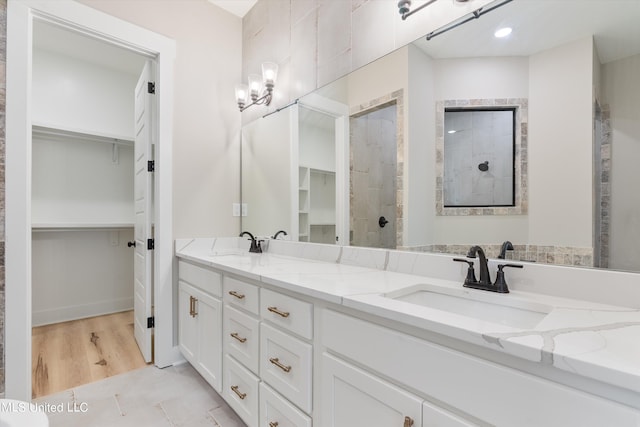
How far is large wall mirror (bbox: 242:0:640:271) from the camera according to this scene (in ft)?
3.12

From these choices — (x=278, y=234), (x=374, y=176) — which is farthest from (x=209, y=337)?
(x=374, y=176)

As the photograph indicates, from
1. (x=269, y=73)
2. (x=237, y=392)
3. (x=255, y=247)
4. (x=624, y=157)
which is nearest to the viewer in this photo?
(x=624, y=157)

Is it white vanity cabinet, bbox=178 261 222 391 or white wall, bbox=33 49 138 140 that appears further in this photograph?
white wall, bbox=33 49 138 140

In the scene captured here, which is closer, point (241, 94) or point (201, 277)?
point (201, 277)

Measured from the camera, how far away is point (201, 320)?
6.26ft

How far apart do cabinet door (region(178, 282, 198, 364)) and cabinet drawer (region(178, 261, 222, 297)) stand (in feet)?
0.21

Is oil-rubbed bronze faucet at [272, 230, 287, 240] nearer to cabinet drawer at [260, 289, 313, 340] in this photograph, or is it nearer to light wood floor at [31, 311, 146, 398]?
cabinet drawer at [260, 289, 313, 340]

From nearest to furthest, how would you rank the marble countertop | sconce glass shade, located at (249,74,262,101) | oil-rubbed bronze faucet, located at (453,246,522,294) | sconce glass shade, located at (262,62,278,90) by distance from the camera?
the marble countertop → oil-rubbed bronze faucet, located at (453,246,522,294) → sconce glass shade, located at (262,62,278,90) → sconce glass shade, located at (249,74,262,101)

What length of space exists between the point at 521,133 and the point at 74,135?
148 inches

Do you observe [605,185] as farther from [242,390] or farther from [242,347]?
[242,390]

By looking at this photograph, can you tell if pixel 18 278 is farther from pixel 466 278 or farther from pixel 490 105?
pixel 490 105

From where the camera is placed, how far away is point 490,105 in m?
1.21

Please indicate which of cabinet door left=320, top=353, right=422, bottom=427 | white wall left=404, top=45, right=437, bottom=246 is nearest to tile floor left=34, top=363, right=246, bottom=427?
cabinet door left=320, top=353, right=422, bottom=427

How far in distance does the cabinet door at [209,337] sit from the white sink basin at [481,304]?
106 cm
